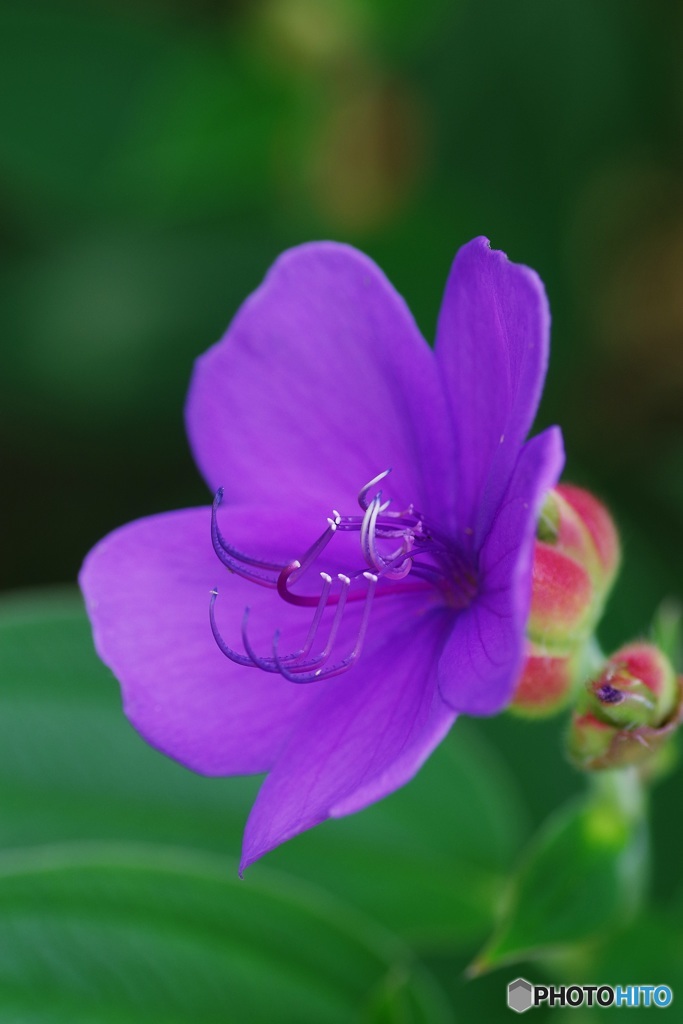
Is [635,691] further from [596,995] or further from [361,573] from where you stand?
[596,995]

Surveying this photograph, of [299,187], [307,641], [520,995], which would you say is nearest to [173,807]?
[520,995]

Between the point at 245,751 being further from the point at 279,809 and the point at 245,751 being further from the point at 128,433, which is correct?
the point at 128,433

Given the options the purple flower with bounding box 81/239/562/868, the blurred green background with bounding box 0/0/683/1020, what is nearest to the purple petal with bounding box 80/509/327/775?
the purple flower with bounding box 81/239/562/868

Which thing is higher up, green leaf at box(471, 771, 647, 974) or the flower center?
the flower center

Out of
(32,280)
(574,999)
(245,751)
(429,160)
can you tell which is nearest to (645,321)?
(429,160)

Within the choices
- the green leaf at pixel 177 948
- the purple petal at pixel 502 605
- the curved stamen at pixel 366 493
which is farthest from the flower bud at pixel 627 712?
the green leaf at pixel 177 948

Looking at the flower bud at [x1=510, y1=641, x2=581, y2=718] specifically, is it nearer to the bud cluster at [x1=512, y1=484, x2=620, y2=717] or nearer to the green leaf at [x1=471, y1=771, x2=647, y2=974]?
the bud cluster at [x1=512, y1=484, x2=620, y2=717]
